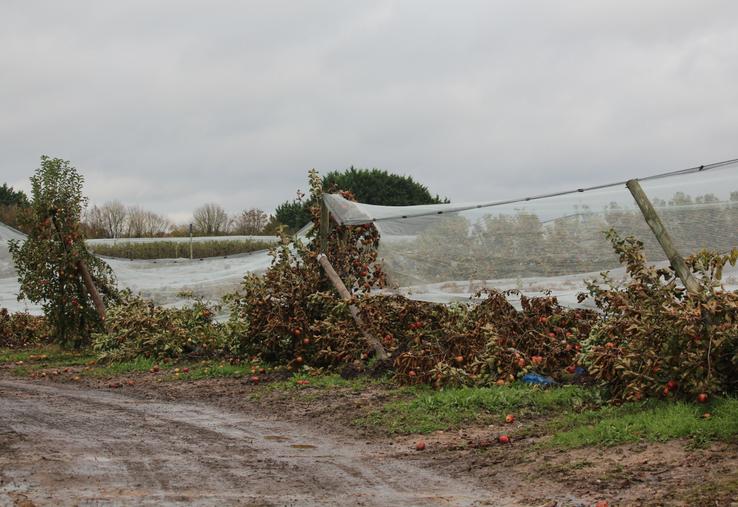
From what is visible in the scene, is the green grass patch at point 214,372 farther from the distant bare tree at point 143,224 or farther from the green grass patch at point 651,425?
the distant bare tree at point 143,224

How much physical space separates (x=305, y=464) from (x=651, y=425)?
7.92ft

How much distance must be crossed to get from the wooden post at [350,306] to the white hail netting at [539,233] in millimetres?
586

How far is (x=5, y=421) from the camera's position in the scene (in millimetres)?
7316

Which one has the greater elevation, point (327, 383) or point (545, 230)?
point (545, 230)

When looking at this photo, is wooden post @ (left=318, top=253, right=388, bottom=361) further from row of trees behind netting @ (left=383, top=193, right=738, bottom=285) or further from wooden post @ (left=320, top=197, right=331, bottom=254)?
row of trees behind netting @ (left=383, top=193, right=738, bottom=285)

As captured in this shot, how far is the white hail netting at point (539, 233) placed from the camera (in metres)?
7.62

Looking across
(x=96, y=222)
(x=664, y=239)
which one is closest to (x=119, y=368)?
(x=664, y=239)

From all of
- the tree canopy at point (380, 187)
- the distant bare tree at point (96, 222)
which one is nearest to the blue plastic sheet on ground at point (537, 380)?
the tree canopy at point (380, 187)

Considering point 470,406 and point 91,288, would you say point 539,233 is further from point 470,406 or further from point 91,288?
point 91,288

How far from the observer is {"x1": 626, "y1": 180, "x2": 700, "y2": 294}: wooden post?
668cm

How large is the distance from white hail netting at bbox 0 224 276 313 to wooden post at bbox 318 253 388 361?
458 centimetres

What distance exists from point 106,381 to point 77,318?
3180 millimetres

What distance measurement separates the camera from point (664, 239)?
698 cm

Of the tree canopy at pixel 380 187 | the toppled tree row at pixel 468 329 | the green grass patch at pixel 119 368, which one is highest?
the tree canopy at pixel 380 187
